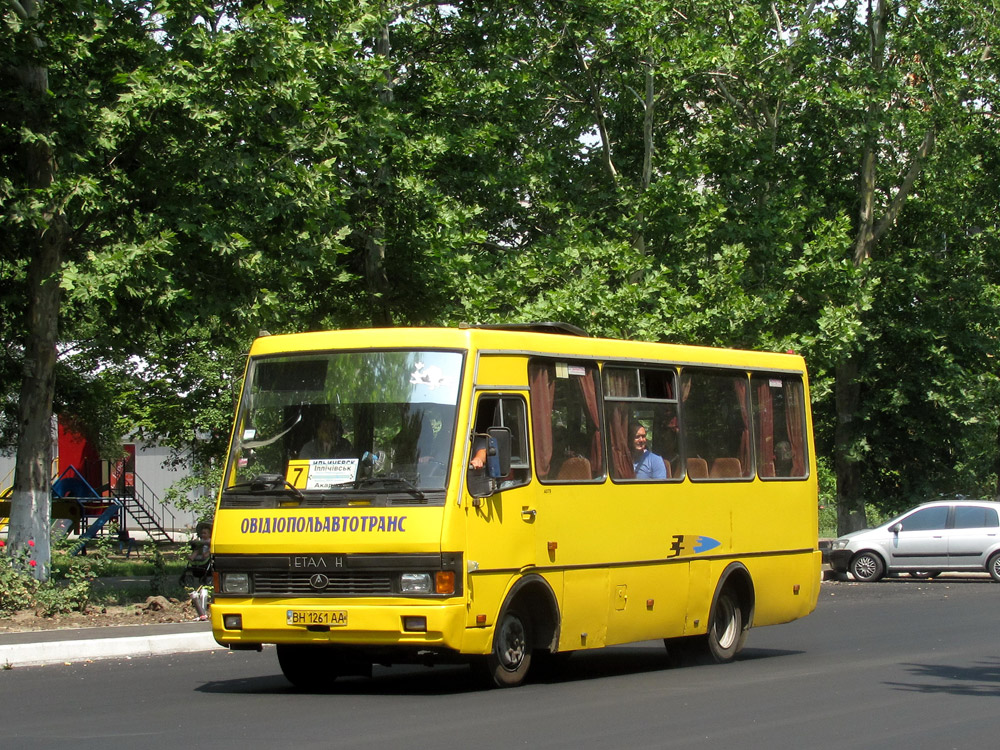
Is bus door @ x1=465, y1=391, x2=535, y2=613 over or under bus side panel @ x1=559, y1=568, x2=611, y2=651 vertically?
over

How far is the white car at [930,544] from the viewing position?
97.8 ft

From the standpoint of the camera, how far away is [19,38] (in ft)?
60.3

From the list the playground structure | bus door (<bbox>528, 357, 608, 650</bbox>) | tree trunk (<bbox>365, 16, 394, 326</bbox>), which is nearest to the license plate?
bus door (<bbox>528, 357, 608, 650</bbox>)

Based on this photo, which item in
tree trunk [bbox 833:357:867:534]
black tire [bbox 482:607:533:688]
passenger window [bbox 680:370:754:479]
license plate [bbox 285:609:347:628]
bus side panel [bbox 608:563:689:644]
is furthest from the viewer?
tree trunk [bbox 833:357:867:534]

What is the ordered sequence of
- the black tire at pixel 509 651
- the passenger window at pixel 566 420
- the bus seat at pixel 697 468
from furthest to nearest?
1. the bus seat at pixel 697 468
2. the passenger window at pixel 566 420
3. the black tire at pixel 509 651

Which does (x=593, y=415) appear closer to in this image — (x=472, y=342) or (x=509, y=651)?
(x=472, y=342)

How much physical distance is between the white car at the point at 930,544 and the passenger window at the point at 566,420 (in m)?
18.5

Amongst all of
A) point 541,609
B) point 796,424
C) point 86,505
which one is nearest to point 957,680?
point 541,609

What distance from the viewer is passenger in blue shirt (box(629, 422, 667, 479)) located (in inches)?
546

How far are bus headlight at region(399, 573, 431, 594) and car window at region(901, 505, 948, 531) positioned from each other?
2094 cm

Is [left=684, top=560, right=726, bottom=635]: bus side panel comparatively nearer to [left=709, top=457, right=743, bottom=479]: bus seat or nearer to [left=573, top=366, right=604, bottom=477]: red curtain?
[left=709, top=457, right=743, bottom=479]: bus seat

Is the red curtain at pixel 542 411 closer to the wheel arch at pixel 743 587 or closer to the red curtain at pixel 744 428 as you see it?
the wheel arch at pixel 743 587

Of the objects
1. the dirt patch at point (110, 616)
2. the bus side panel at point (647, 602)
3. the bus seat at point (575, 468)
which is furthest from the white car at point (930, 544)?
the bus seat at point (575, 468)

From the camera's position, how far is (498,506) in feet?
39.0
